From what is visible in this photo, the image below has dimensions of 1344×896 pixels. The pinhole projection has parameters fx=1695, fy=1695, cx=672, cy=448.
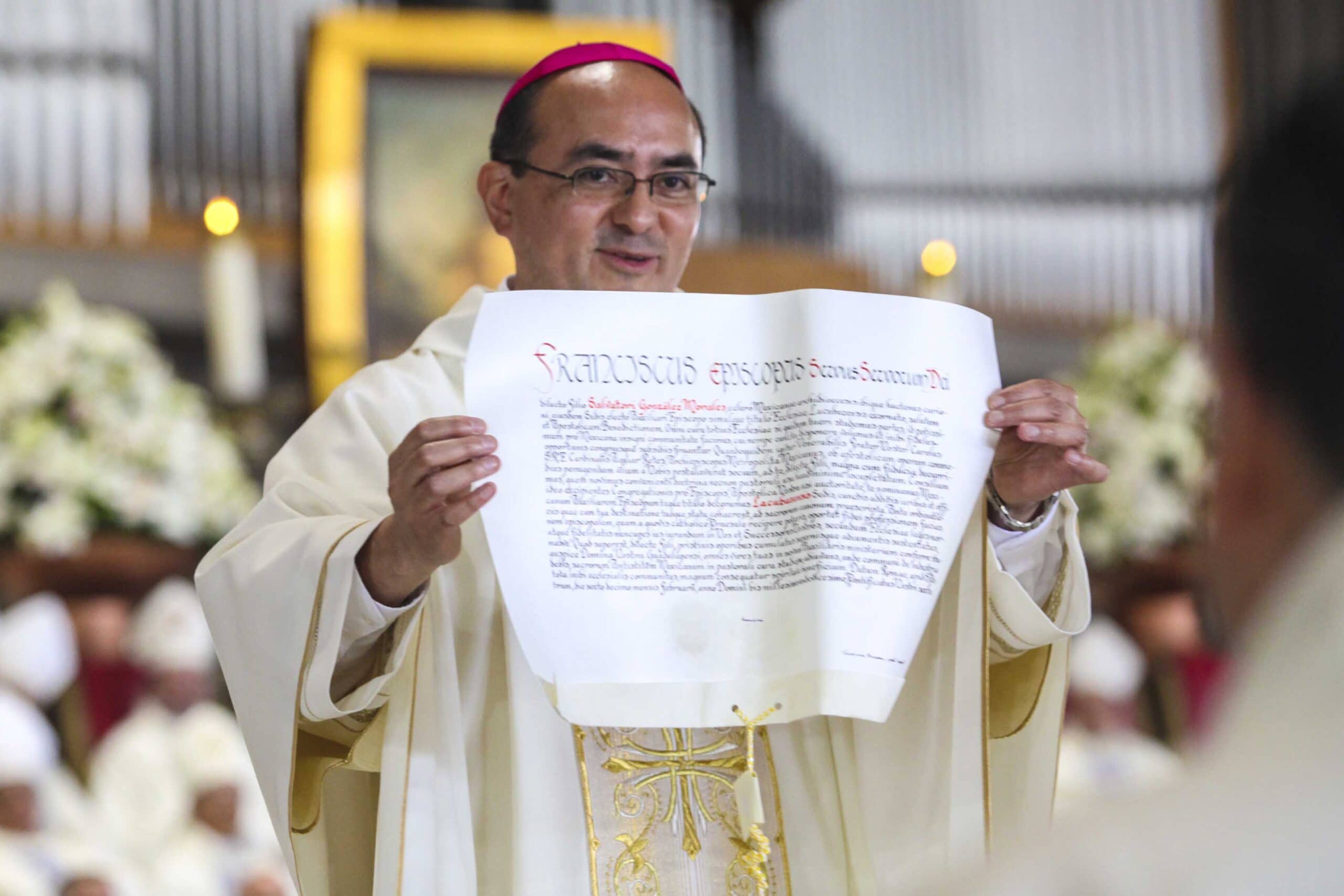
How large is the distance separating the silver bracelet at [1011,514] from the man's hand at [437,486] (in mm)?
828

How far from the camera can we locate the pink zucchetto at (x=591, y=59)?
323 cm

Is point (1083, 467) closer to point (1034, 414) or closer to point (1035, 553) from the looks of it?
point (1034, 414)

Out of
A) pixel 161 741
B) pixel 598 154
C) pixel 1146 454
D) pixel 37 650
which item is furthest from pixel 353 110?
pixel 598 154

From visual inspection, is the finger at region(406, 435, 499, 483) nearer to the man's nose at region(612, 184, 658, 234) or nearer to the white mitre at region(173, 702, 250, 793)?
the man's nose at region(612, 184, 658, 234)

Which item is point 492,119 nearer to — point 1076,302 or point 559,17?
point 559,17

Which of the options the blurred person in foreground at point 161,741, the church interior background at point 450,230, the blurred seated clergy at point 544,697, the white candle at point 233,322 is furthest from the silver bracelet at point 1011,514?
the white candle at point 233,322

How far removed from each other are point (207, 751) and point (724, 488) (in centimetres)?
263

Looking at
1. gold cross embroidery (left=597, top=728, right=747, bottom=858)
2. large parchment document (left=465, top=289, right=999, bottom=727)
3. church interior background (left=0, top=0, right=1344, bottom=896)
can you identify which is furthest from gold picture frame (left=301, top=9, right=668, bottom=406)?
large parchment document (left=465, top=289, right=999, bottom=727)

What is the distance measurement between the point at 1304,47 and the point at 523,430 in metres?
5.71

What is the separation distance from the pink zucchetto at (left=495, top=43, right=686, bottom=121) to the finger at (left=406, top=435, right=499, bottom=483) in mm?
1095

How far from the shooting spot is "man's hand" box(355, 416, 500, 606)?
2.38 metres

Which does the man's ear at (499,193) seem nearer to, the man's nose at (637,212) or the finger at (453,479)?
the man's nose at (637,212)

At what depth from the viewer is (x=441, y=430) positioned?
2.40 metres

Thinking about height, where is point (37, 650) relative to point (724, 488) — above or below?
below
